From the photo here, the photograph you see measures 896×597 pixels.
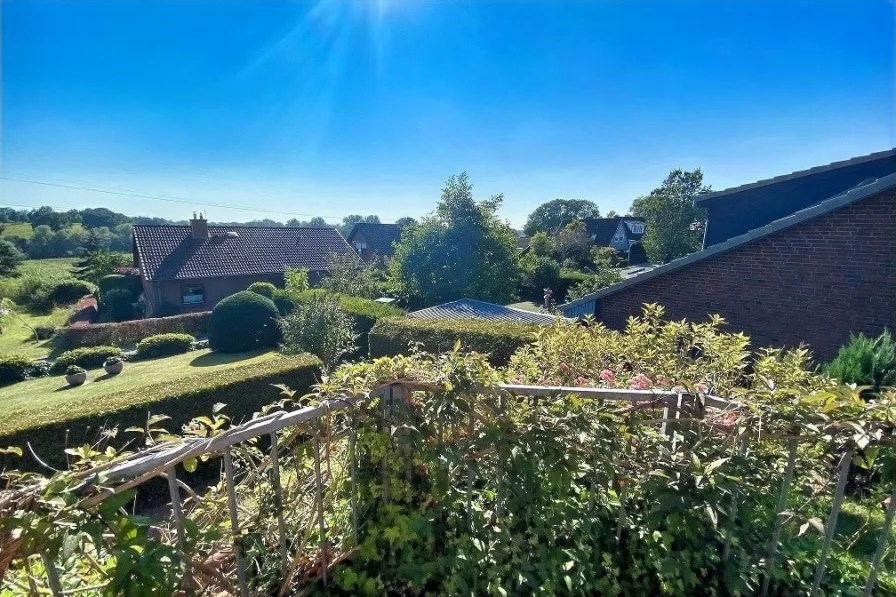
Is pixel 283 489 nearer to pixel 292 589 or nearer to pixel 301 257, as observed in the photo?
pixel 292 589

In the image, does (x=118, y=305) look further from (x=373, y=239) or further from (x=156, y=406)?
(x=156, y=406)

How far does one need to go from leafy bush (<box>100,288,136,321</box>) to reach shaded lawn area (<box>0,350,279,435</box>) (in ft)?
30.4

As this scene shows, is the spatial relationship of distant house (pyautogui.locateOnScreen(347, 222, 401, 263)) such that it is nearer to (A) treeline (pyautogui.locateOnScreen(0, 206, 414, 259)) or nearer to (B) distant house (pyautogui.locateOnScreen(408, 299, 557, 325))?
(A) treeline (pyautogui.locateOnScreen(0, 206, 414, 259))

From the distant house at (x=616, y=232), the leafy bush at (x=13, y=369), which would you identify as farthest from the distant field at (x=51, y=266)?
the distant house at (x=616, y=232)

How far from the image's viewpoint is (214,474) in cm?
595

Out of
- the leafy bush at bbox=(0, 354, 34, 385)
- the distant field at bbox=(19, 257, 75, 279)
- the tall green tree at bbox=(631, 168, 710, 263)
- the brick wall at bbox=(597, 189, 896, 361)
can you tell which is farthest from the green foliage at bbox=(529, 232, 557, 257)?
the distant field at bbox=(19, 257, 75, 279)

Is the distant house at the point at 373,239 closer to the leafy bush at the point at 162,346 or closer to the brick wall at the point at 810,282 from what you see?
the leafy bush at the point at 162,346

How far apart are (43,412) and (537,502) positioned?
711 cm

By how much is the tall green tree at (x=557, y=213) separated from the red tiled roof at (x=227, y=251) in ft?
130

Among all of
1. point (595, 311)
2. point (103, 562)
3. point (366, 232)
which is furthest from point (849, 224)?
point (366, 232)

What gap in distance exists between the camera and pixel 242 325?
14016 mm

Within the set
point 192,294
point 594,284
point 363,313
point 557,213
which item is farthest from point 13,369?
point 557,213

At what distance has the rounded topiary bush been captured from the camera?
548 inches

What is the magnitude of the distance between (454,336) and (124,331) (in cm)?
1500
